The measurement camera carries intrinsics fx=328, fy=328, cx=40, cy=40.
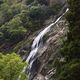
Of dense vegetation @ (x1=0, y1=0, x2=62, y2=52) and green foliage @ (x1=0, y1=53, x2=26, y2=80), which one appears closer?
green foliage @ (x1=0, y1=53, x2=26, y2=80)

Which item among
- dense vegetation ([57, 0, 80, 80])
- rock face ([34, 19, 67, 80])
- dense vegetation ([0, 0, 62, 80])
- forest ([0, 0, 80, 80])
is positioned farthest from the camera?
dense vegetation ([0, 0, 62, 80])

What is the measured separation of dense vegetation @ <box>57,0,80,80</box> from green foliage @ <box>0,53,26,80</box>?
3.55 meters

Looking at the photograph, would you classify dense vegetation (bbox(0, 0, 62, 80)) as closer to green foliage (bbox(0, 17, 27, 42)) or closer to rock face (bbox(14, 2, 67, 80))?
green foliage (bbox(0, 17, 27, 42))

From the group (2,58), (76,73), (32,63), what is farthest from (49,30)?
(76,73)

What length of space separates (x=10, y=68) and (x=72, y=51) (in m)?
5.49

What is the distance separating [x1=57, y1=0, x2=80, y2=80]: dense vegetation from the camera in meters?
25.6

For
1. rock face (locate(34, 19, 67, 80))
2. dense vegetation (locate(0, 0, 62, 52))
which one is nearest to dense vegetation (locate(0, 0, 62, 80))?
dense vegetation (locate(0, 0, 62, 52))

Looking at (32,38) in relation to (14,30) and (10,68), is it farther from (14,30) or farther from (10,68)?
(10,68)

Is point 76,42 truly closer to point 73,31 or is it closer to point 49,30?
point 73,31

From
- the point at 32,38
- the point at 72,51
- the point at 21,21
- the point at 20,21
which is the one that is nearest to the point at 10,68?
the point at 72,51

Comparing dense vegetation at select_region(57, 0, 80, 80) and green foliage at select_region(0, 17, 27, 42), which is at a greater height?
dense vegetation at select_region(57, 0, 80, 80)

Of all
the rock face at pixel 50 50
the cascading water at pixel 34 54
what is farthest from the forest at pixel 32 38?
the rock face at pixel 50 50

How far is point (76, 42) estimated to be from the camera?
27000 millimetres

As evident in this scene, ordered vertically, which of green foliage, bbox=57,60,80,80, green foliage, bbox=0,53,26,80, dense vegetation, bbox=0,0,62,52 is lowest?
dense vegetation, bbox=0,0,62,52
